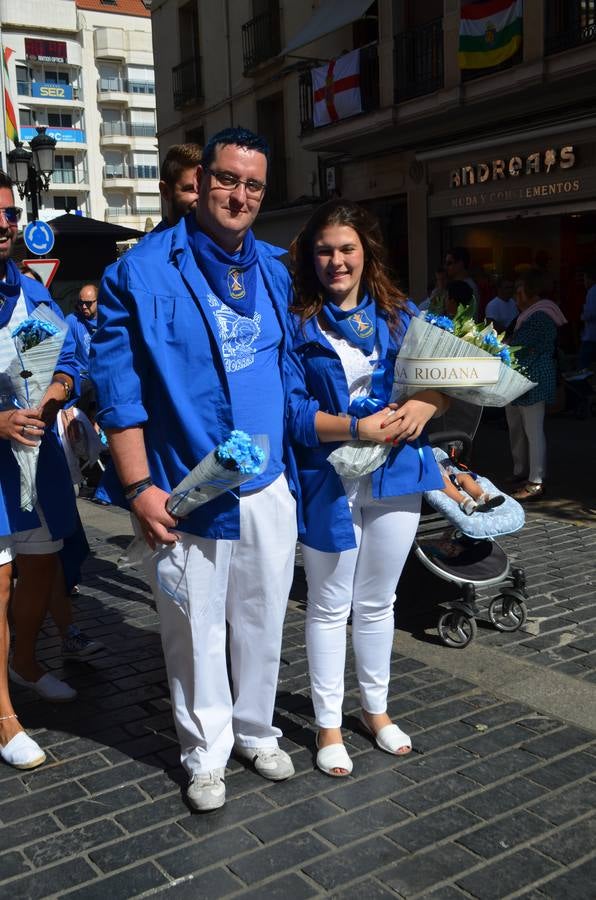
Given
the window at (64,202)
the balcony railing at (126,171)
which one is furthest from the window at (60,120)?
the window at (64,202)

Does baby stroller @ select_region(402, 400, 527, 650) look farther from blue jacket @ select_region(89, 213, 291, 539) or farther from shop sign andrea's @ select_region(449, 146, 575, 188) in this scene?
shop sign andrea's @ select_region(449, 146, 575, 188)

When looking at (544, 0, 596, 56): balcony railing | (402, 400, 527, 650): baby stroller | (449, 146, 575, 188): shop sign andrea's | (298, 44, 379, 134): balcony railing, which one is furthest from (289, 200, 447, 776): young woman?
(298, 44, 379, 134): balcony railing

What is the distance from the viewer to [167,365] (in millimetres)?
2959

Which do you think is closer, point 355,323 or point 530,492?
point 355,323

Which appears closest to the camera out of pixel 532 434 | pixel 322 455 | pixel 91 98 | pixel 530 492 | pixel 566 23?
pixel 322 455

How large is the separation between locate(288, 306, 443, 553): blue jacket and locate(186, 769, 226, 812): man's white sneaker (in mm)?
851

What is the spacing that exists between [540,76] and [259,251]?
1223 centimetres

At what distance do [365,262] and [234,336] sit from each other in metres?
0.67

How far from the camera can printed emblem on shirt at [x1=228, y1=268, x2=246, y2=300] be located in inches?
122

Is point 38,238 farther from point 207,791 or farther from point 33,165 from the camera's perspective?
point 207,791

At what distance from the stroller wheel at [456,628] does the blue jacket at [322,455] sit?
1442 mm

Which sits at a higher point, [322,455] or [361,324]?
[361,324]

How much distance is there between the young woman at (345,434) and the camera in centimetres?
332

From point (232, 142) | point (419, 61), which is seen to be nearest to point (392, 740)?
point (232, 142)
